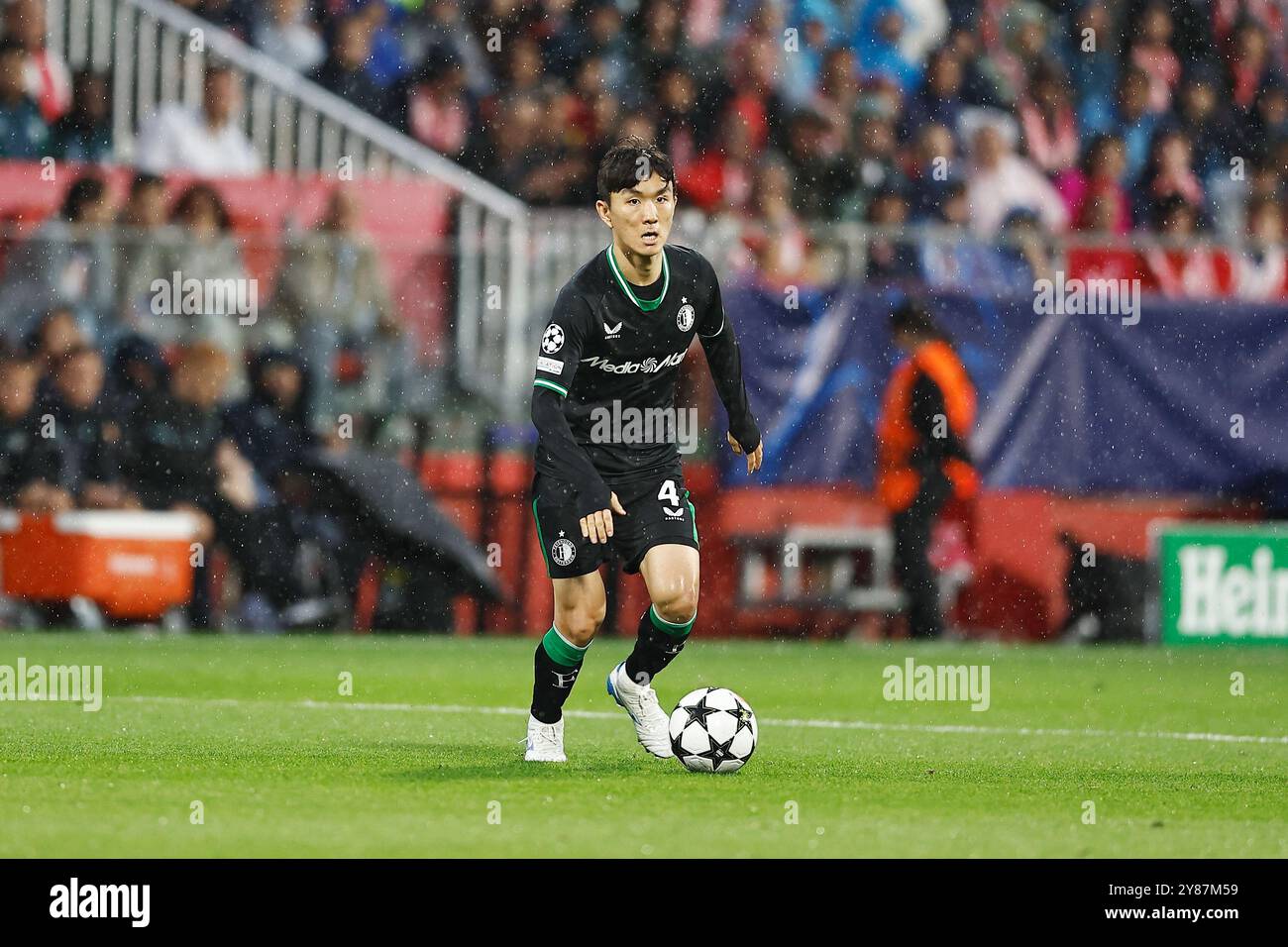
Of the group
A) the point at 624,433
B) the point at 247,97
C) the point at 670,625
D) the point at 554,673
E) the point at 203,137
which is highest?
the point at 247,97

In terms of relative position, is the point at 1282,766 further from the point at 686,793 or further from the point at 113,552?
the point at 113,552

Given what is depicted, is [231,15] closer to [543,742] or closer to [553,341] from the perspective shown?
[553,341]

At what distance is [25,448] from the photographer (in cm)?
1454

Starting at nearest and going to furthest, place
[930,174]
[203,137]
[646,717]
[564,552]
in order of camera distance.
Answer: [564,552] < [646,717] < [203,137] < [930,174]

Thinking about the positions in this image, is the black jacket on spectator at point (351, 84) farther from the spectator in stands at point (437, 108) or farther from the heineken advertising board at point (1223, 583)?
the heineken advertising board at point (1223, 583)

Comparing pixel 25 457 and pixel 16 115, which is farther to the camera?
pixel 16 115

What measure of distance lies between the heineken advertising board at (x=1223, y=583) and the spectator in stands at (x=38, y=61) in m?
8.60

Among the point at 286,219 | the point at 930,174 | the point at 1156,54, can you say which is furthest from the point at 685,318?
the point at 1156,54

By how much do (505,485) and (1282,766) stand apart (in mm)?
7651

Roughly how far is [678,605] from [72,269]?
8095 millimetres

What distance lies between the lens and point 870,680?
12906 mm

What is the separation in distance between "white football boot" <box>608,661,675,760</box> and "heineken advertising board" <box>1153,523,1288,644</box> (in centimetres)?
812

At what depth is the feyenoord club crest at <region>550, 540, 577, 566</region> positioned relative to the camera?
8.20 m
